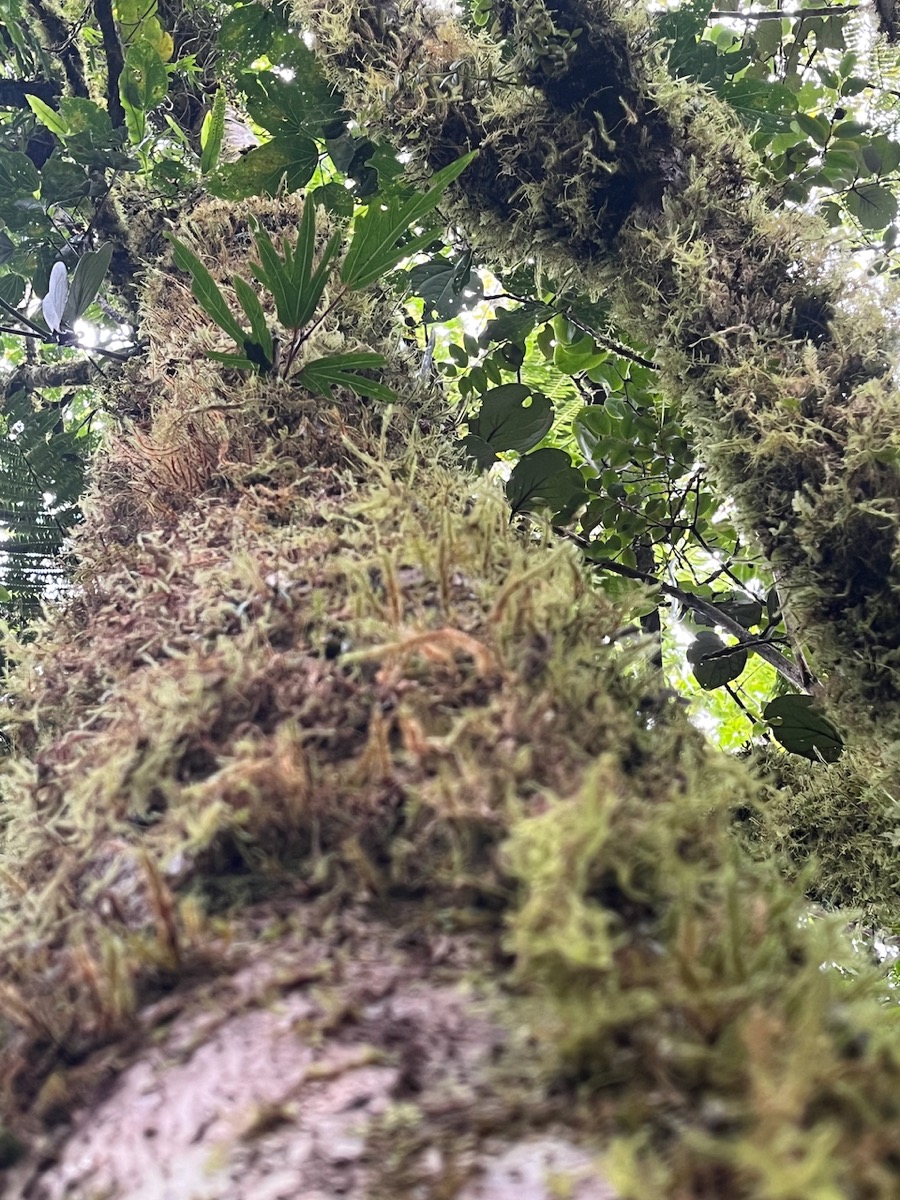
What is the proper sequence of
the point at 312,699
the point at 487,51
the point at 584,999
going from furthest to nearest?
the point at 487,51 → the point at 312,699 → the point at 584,999

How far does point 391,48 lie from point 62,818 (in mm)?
1510

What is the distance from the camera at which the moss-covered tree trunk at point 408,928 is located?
0.39 m

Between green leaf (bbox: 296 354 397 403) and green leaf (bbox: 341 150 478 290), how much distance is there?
0.49 feet

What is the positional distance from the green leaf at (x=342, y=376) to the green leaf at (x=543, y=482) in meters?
0.48

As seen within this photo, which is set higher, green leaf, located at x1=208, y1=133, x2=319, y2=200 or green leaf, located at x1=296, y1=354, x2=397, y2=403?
green leaf, located at x1=208, y1=133, x2=319, y2=200

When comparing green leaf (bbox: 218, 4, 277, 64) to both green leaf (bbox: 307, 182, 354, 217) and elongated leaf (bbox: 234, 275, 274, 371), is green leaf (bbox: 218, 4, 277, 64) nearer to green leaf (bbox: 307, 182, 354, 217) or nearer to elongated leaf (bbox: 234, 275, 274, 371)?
green leaf (bbox: 307, 182, 354, 217)

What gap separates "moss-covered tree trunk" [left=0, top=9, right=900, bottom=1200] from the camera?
39 cm

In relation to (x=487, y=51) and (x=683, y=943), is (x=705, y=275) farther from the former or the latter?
(x=683, y=943)

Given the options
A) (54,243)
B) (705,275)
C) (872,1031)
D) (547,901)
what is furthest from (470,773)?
(54,243)

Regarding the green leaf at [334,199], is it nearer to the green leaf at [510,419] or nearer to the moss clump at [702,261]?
the moss clump at [702,261]

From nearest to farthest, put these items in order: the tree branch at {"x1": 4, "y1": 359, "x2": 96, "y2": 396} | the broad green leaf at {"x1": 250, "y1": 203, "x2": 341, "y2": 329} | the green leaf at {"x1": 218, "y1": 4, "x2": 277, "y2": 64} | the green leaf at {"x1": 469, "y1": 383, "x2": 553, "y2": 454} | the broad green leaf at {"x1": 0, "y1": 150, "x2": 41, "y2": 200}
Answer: the broad green leaf at {"x1": 250, "y1": 203, "x2": 341, "y2": 329} < the green leaf at {"x1": 469, "y1": 383, "x2": 553, "y2": 454} < the green leaf at {"x1": 218, "y1": 4, "x2": 277, "y2": 64} < the broad green leaf at {"x1": 0, "y1": 150, "x2": 41, "y2": 200} < the tree branch at {"x1": 4, "y1": 359, "x2": 96, "y2": 396}

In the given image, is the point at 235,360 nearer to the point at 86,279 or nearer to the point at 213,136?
the point at 86,279

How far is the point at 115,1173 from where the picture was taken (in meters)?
0.43

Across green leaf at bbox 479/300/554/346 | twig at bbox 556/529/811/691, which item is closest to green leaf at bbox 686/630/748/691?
twig at bbox 556/529/811/691
